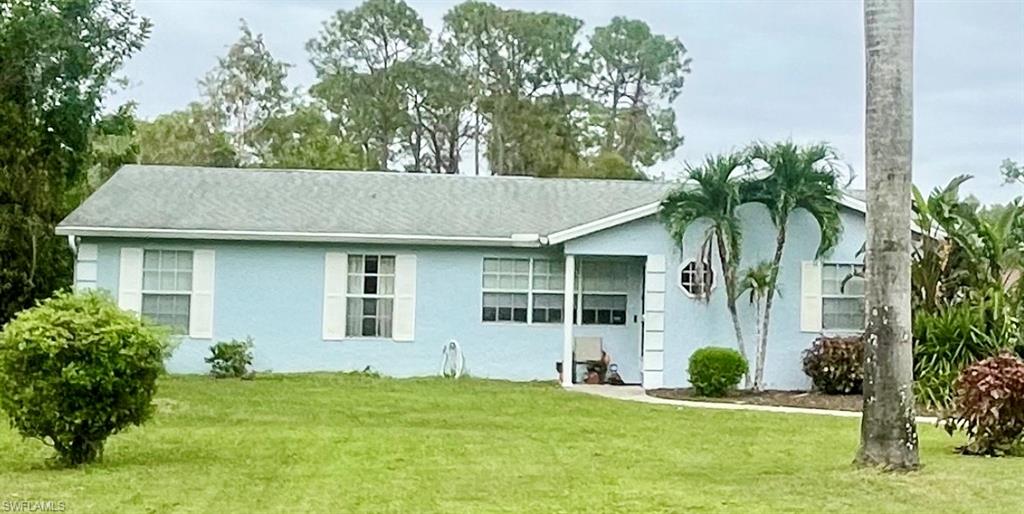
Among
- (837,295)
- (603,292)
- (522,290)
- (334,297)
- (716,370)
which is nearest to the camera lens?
(716,370)

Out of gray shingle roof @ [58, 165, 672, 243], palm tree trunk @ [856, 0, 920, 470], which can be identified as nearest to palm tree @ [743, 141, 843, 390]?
gray shingle roof @ [58, 165, 672, 243]

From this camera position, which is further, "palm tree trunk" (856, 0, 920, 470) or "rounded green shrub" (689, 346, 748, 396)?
"rounded green shrub" (689, 346, 748, 396)

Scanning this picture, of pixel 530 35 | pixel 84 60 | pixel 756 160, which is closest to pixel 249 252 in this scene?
pixel 84 60

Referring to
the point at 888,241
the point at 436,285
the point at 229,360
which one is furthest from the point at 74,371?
the point at 436,285

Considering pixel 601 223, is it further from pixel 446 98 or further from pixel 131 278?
pixel 446 98

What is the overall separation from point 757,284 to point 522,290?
392cm

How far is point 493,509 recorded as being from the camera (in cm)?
789

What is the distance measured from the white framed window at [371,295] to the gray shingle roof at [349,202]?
1.96 feet

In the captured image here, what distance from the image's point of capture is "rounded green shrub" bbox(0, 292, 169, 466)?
9.31 m

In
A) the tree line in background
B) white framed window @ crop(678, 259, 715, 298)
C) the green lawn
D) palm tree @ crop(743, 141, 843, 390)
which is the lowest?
the green lawn

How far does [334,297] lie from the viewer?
20.1 m

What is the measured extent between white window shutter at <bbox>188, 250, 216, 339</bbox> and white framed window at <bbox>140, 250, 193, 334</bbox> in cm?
8

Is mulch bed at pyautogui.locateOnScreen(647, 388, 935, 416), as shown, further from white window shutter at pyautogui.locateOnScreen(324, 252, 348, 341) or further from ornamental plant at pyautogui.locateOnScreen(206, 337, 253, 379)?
ornamental plant at pyautogui.locateOnScreen(206, 337, 253, 379)

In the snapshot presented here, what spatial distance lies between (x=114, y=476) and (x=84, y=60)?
14283 millimetres
